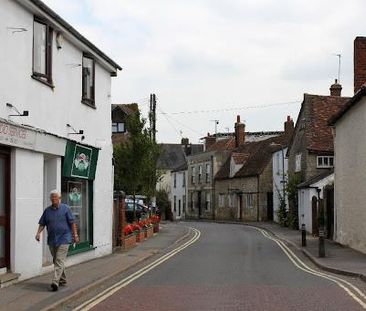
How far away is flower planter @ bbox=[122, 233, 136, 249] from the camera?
23.3 m

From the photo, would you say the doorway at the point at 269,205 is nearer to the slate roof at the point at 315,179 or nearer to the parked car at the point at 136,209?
the slate roof at the point at 315,179

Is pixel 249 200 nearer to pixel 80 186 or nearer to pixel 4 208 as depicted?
pixel 80 186

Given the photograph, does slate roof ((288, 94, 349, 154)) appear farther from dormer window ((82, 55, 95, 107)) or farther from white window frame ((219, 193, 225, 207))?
white window frame ((219, 193, 225, 207))

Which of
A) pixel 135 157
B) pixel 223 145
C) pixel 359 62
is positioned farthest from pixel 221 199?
pixel 359 62

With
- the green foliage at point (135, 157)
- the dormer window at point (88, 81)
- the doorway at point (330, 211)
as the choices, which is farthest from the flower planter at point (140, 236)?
the dormer window at point (88, 81)

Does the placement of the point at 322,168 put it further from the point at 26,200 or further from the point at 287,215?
the point at 26,200

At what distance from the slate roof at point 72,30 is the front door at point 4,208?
3314mm

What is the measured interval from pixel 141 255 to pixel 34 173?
294 inches

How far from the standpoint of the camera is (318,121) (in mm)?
39344

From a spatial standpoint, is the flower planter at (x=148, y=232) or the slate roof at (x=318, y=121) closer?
the flower planter at (x=148, y=232)

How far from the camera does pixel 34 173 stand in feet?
46.5

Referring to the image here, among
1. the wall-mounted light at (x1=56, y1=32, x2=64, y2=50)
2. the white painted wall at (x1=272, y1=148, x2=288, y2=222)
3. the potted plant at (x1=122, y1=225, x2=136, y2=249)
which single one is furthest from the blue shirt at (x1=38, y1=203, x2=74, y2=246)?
the white painted wall at (x1=272, y1=148, x2=288, y2=222)

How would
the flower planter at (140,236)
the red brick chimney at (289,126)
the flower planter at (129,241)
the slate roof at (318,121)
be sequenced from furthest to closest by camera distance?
the red brick chimney at (289,126)
the slate roof at (318,121)
the flower planter at (140,236)
the flower planter at (129,241)

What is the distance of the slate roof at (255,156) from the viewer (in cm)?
5438
